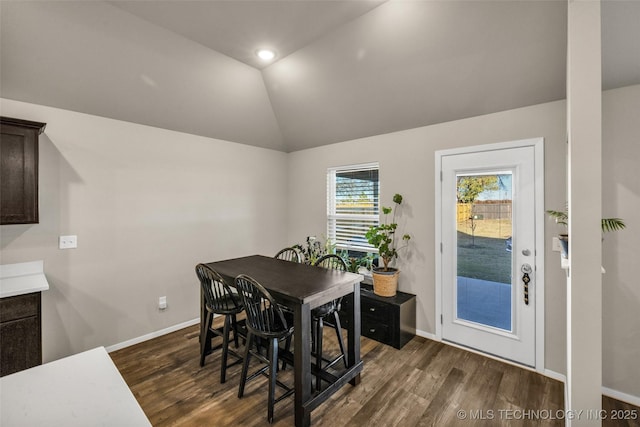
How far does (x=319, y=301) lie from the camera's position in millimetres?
Answer: 2131

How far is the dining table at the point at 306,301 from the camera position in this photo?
78.4 inches

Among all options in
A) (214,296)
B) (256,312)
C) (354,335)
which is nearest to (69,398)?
(256,312)

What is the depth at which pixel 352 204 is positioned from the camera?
4.12m

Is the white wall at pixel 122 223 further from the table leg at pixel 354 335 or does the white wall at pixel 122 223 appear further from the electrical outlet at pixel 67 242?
the table leg at pixel 354 335

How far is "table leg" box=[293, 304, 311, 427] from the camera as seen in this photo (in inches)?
77.9

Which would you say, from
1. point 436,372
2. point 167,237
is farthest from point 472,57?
point 167,237

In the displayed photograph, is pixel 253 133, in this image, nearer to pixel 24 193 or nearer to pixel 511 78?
pixel 24 193

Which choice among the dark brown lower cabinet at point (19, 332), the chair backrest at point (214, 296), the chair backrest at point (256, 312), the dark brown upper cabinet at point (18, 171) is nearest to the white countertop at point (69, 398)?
the chair backrest at point (256, 312)

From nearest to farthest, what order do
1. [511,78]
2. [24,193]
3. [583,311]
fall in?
[583,311], [24,193], [511,78]

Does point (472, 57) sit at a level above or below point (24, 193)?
above

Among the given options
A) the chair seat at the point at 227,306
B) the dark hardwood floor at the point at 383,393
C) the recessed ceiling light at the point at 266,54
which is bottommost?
the dark hardwood floor at the point at 383,393

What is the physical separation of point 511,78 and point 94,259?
429 centimetres

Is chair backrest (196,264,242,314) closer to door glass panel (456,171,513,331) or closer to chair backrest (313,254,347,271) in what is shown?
chair backrest (313,254,347,271)

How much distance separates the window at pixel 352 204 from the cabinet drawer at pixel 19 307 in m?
3.18
